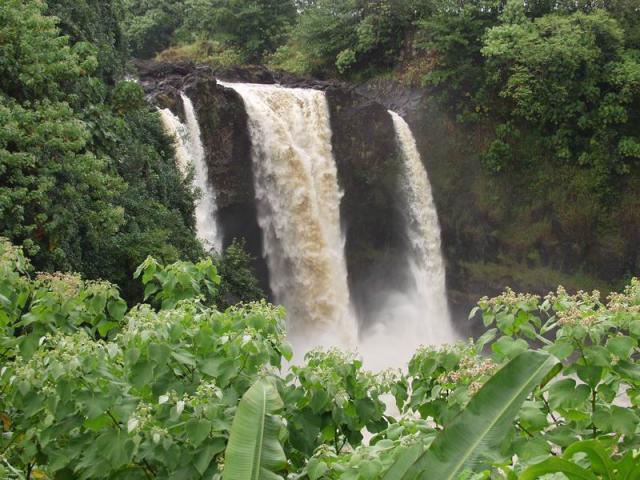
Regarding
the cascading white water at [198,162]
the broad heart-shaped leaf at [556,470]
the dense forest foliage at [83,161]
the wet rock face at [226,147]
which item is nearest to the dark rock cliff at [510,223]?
the wet rock face at [226,147]

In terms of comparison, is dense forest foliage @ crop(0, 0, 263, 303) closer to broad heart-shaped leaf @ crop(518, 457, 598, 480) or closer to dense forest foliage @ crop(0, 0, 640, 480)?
dense forest foliage @ crop(0, 0, 640, 480)

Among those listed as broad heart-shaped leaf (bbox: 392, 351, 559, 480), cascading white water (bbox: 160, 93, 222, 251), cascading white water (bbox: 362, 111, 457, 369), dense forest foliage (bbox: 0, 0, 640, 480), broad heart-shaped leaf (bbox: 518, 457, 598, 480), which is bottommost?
cascading white water (bbox: 362, 111, 457, 369)

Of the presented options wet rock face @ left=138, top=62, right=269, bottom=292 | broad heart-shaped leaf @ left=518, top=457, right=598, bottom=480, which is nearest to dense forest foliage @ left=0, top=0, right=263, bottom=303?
wet rock face @ left=138, top=62, right=269, bottom=292

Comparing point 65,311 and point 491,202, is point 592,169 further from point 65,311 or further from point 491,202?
point 65,311

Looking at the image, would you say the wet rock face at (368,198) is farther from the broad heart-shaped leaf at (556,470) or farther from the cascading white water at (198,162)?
the broad heart-shaped leaf at (556,470)

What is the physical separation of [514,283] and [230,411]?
17254mm

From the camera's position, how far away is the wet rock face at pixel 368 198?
61.5 feet

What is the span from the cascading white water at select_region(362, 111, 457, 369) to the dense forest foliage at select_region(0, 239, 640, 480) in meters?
15.7

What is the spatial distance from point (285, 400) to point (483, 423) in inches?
54.1

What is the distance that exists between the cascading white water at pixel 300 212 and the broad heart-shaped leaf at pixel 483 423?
14.2 m

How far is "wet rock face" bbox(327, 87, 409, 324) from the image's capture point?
1873cm

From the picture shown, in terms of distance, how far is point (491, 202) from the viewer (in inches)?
772

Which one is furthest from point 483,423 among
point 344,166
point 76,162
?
point 344,166

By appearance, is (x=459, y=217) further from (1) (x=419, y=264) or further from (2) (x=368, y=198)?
(2) (x=368, y=198)
